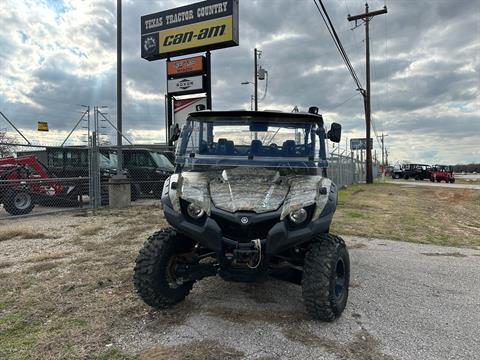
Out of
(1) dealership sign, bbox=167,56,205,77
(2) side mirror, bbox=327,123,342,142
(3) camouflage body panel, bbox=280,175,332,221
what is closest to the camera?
(3) camouflage body panel, bbox=280,175,332,221

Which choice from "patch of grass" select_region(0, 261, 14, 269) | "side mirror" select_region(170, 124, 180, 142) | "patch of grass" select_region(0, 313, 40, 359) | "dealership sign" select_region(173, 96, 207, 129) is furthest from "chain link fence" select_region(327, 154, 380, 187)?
"patch of grass" select_region(0, 313, 40, 359)

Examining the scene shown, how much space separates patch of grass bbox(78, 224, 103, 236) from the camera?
809 centimetres

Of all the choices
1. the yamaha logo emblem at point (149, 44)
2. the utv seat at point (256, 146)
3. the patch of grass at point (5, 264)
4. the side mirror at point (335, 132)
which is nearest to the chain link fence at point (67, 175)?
the patch of grass at point (5, 264)

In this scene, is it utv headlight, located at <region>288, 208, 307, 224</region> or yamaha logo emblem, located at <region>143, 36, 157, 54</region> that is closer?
utv headlight, located at <region>288, 208, 307, 224</region>

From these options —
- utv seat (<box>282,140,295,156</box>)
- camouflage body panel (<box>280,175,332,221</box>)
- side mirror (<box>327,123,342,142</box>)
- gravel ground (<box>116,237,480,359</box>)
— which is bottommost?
gravel ground (<box>116,237,480,359</box>)

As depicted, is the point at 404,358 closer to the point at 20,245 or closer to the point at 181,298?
the point at 181,298

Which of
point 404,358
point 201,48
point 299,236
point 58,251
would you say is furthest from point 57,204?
point 404,358

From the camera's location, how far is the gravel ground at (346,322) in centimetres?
331

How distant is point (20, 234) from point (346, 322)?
22.3ft

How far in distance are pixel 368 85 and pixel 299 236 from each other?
3093cm

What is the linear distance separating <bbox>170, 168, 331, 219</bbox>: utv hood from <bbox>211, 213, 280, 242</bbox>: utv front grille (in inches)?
3.8

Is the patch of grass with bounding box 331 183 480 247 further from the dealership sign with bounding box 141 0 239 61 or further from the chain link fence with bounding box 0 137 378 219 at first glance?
the dealership sign with bounding box 141 0 239 61

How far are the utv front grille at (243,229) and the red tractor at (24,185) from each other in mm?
7949

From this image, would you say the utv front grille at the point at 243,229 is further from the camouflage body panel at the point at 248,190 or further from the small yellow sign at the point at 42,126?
the small yellow sign at the point at 42,126
